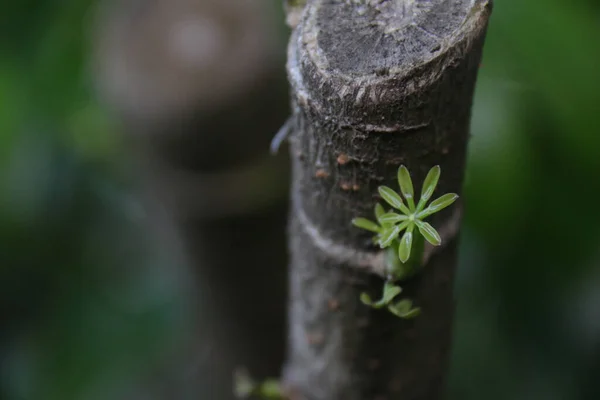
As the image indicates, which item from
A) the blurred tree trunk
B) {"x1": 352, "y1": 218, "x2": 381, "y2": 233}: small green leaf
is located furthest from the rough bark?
the blurred tree trunk

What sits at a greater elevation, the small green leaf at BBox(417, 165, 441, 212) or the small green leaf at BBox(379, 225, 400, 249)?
the small green leaf at BBox(417, 165, 441, 212)

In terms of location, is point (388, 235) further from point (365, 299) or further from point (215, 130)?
point (215, 130)

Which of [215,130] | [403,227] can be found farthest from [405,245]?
[215,130]

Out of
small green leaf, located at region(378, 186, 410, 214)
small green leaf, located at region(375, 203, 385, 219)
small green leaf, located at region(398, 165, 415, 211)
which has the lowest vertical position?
small green leaf, located at region(375, 203, 385, 219)

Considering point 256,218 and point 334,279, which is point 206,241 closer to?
point 256,218

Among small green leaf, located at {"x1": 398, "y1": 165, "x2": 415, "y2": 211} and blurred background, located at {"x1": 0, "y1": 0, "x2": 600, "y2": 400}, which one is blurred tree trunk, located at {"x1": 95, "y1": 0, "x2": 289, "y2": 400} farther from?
small green leaf, located at {"x1": 398, "y1": 165, "x2": 415, "y2": 211}

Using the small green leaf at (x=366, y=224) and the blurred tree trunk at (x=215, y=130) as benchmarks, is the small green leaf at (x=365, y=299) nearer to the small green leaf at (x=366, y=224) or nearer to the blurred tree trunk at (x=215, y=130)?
the small green leaf at (x=366, y=224)
